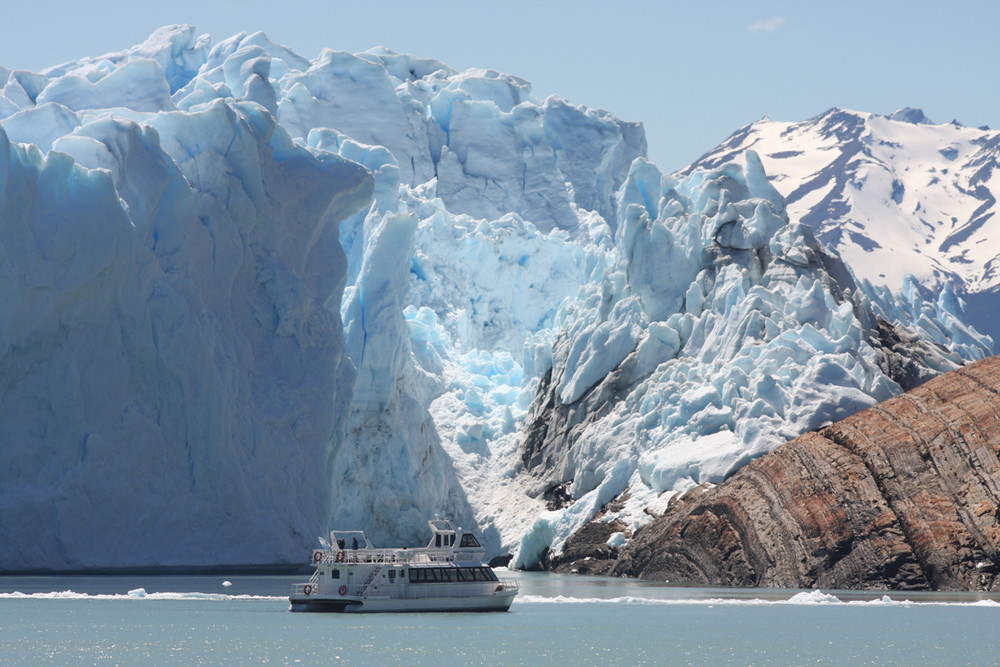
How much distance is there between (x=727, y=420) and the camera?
47.6 metres

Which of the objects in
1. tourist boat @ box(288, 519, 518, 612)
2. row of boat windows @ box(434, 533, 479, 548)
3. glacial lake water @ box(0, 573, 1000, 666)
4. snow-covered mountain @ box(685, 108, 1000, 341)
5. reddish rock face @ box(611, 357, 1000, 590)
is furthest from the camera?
snow-covered mountain @ box(685, 108, 1000, 341)

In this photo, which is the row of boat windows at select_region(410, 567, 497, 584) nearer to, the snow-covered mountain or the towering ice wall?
the towering ice wall

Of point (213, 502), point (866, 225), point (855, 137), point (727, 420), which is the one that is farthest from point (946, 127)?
point (213, 502)

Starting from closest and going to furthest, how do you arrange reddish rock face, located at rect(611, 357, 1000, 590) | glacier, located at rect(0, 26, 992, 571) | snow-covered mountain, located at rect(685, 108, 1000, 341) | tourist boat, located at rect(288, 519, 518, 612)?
1. tourist boat, located at rect(288, 519, 518, 612)
2. reddish rock face, located at rect(611, 357, 1000, 590)
3. glacier, located at rect(0, 26, 992, 571)
4. snow-covered mountain, located at rect(685, 108, 1000, 341)

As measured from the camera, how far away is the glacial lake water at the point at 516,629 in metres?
25.2

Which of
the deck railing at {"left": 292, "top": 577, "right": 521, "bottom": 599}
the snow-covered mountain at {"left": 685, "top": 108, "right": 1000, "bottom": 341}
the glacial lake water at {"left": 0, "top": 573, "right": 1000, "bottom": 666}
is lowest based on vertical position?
the glacial lake water at {"left": 0, "top": 573, "right": 1000, "bottom": 666}

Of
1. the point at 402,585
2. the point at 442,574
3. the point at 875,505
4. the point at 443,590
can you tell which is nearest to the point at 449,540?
the point at 442,574

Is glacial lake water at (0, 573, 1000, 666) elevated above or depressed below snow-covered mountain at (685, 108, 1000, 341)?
below

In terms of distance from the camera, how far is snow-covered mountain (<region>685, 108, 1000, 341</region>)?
123 m

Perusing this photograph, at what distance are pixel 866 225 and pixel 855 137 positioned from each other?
23.8 meters

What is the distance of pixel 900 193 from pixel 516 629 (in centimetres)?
11874

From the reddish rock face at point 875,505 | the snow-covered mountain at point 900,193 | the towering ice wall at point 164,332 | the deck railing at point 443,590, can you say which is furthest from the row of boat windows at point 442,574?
the snow-covered mountain at point 900,193

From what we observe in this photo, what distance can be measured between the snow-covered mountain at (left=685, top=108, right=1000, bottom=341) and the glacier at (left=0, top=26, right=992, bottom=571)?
180ft

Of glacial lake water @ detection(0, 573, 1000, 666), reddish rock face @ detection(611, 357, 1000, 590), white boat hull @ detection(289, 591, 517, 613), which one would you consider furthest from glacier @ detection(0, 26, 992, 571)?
white boat hull @ detection(289, 591, 517, 613)
